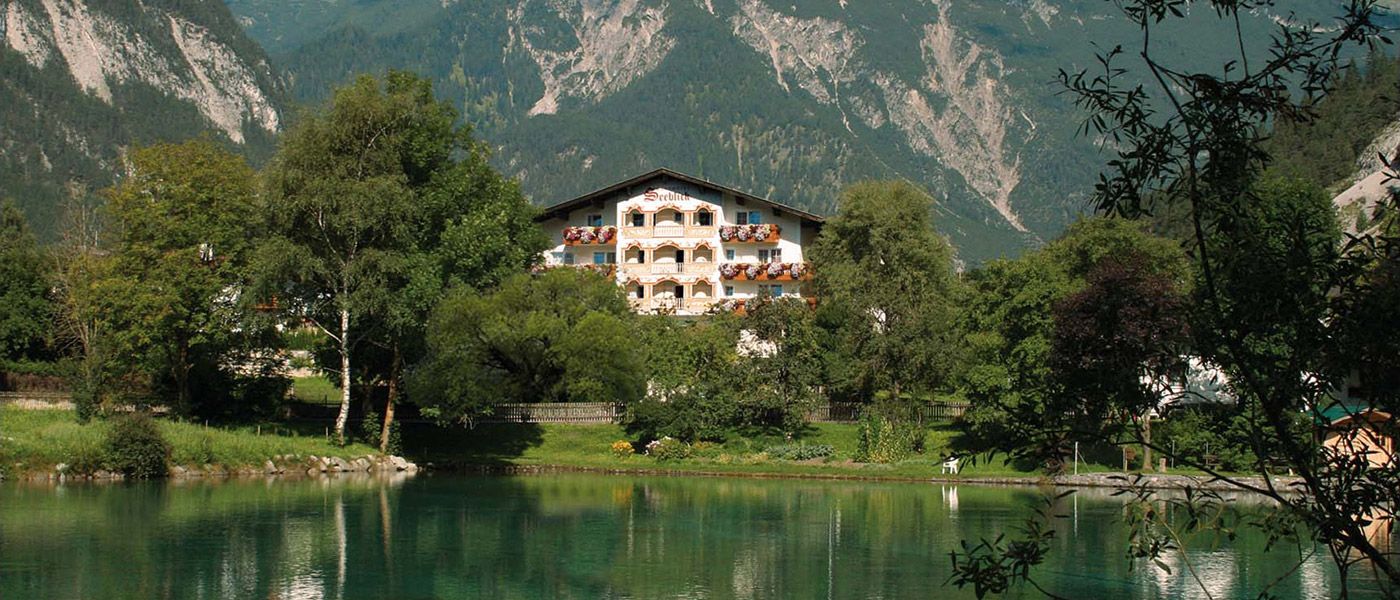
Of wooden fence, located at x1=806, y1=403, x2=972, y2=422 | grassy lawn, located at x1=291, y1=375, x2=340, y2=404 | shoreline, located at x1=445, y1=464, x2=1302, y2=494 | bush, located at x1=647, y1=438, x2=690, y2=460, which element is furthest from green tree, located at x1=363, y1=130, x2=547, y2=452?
wooden fence, located at x1=806, y1=403, x2=972, y2=422

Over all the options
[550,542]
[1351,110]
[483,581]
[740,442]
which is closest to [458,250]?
[740,442]

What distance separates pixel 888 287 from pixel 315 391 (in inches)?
1104

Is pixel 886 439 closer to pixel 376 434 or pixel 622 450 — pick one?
pixel 622 450

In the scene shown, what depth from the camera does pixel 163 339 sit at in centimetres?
5019

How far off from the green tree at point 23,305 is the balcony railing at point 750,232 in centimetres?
3531

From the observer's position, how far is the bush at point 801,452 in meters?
52.2

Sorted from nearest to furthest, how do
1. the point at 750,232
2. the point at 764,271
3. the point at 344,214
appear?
the point at 344,214 < the point at 750,232 < the point at 764,271

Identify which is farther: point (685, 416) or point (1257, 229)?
point (685, 416)

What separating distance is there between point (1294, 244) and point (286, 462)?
134 ft

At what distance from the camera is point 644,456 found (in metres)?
52.7

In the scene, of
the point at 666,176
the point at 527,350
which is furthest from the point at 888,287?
the point at 666,176

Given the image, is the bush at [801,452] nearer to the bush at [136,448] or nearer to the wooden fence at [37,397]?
the bush at [136,448]

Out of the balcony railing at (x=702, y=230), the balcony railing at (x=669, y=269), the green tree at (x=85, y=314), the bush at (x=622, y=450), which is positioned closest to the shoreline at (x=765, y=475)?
the bush at (x=622, y=450)

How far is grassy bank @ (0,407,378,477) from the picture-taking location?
41.2 m
